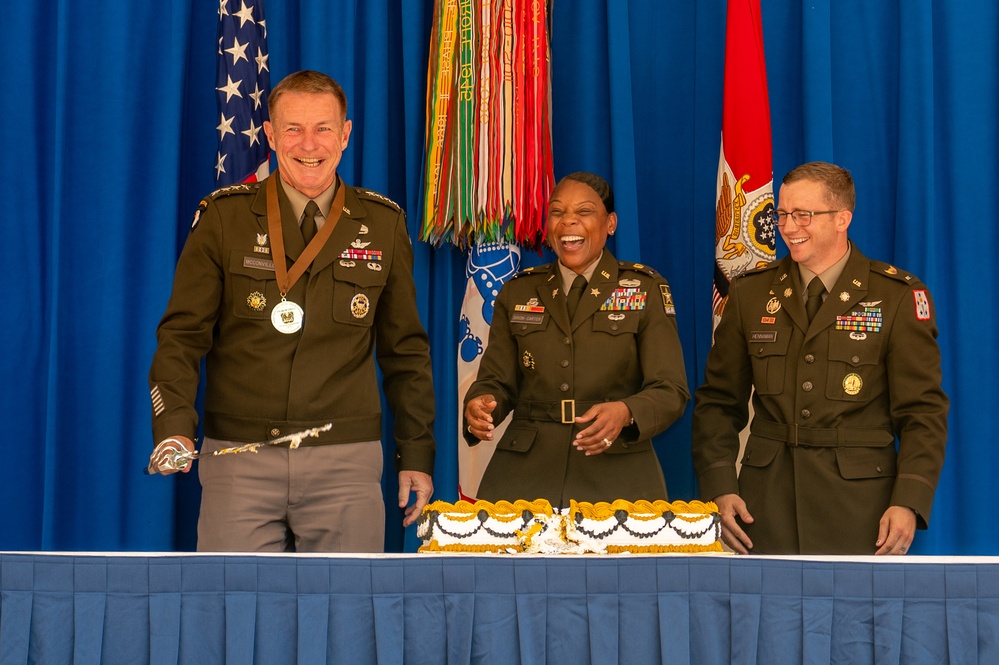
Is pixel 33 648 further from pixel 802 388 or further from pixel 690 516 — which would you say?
pixel 802 388

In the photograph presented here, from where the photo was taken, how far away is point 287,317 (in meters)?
2.78

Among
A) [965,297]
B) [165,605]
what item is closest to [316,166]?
[165,605]

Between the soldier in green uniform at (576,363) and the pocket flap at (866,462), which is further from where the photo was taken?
the soldier in green uniform at (576,363)

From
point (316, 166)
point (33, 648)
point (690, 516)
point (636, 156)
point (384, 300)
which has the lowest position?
point (33, 648)

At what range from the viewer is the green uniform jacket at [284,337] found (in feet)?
9.00

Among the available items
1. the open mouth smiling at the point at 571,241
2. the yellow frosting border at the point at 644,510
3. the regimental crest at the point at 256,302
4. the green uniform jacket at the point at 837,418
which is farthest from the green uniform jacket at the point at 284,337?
the green uniform jacket at the point at 837,418

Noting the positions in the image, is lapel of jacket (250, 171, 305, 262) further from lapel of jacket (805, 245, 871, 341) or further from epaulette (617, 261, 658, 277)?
lapel of jacket (805, 245, 871, 341)

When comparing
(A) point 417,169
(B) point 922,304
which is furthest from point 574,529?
(A) point 417,169

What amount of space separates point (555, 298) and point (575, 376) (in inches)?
10.2

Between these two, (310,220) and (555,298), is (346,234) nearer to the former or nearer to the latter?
(310,220)

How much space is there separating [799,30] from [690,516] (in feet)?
8.03

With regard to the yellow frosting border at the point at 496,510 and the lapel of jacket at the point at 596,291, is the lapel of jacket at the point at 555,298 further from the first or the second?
the yellow frosting border at the point at 496,510

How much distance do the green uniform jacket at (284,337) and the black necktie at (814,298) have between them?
3.53 ft

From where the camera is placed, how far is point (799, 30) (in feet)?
13.1
